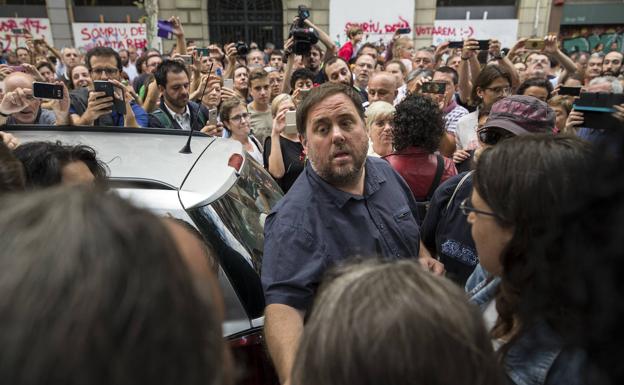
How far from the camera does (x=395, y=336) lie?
2.52ft

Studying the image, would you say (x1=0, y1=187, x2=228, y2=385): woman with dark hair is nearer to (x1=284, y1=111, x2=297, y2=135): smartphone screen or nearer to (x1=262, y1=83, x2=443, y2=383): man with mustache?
(x1=262, y1=83, x2=443, y2=383): man with mustache

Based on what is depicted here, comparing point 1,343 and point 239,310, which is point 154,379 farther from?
point 239,310

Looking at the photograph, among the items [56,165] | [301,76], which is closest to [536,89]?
[301,76]

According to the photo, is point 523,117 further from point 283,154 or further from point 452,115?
point 452,115

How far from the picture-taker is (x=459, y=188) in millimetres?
2141

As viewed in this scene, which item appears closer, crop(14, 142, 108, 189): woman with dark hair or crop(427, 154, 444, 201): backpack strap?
crop(14, 142, 108, 189): woman with dark hair

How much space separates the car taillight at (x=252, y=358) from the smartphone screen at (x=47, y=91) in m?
2.25

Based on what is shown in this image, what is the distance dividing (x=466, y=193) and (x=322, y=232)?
33.1 inches

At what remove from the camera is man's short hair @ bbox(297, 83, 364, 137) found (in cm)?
202

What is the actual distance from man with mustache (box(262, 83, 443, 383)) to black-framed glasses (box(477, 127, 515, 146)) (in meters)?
0.51

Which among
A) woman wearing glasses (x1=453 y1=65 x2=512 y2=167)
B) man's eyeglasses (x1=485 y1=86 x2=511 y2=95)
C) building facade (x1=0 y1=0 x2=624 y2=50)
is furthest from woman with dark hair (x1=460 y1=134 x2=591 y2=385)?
building facade (x1=0 y1=0 x2=624 y2=50)

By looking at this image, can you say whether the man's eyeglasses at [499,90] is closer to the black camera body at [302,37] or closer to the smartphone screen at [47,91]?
the black camera body at [302,37]

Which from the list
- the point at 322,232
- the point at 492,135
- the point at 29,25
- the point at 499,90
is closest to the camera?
the point at 322,232

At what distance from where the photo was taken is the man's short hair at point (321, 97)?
2016 millimetres
